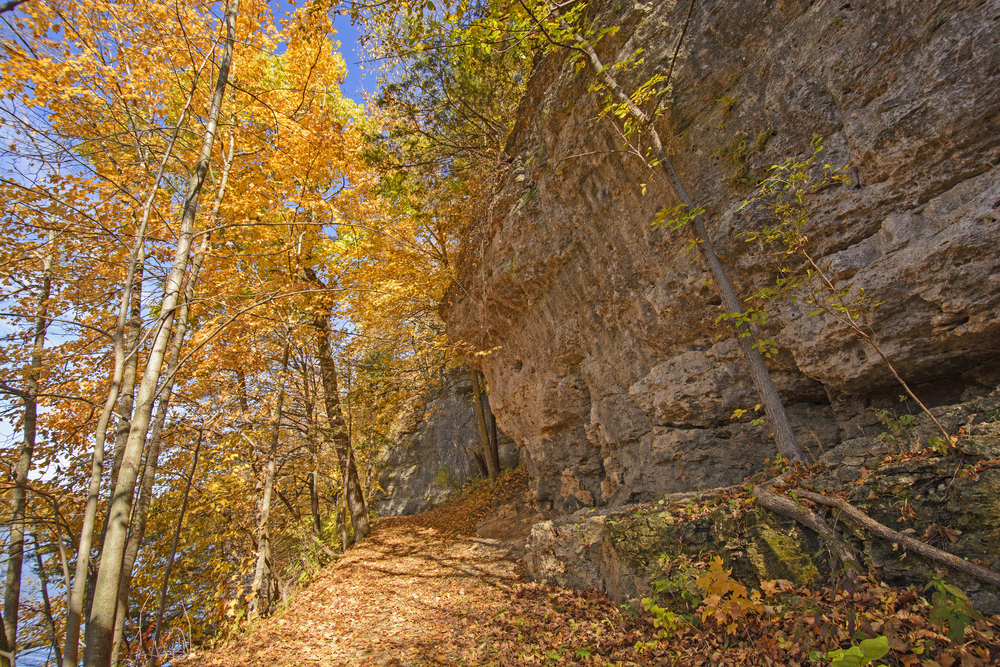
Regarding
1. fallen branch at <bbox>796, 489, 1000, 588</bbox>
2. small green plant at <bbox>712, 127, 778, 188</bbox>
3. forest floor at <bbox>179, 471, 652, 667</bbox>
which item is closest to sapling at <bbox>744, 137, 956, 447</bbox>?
small green plant at <bbox>712, 127, 778, 188</bbox>

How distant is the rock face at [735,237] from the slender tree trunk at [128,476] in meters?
4.57

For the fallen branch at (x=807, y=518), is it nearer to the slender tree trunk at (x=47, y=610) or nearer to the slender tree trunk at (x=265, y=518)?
the slender tree trunk at (x=47, y=610)

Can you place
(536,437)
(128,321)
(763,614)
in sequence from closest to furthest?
(128,321), (763,614), (536,437)

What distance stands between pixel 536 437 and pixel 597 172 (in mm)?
5289

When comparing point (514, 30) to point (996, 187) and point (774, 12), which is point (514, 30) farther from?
point (996, 187)

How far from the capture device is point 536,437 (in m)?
9.02

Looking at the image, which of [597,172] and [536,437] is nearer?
[597,172]

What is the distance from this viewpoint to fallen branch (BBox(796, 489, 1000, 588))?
2.67 m

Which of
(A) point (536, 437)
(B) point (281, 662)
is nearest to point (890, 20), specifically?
(A) point (536, 437)

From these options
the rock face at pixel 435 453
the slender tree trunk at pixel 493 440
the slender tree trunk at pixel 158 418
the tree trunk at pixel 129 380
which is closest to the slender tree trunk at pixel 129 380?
the tree trunk at pixel 129 380

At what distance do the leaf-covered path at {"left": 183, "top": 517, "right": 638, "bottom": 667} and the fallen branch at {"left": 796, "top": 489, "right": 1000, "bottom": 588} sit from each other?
2112 millimetres

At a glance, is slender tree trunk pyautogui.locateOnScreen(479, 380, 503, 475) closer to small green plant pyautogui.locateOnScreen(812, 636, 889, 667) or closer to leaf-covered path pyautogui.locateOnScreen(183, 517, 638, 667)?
leaf-covered path pyautogui.locateOnScreen(183, 517, 638, 667)

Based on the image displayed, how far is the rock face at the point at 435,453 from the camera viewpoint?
14609 millimetres

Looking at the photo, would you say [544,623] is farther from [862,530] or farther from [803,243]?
[803,243]
